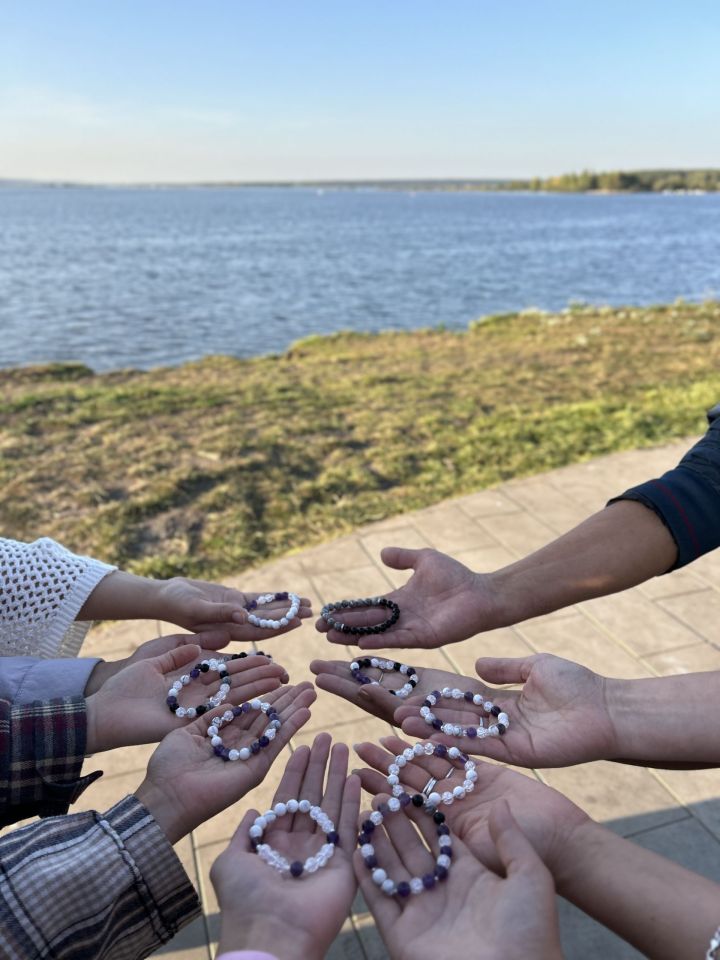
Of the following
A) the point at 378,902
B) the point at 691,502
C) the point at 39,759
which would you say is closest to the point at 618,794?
the point at 691,502

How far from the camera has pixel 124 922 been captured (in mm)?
1640

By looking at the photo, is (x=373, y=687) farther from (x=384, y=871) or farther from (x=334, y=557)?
(x=334, y=557)

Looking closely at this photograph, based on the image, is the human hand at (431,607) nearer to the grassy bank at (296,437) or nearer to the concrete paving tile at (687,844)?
the concrete paving tile at (687,844)

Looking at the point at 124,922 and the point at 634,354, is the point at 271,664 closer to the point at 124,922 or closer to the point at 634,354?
the point at 124,922

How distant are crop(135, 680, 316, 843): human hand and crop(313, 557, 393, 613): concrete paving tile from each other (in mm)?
2024

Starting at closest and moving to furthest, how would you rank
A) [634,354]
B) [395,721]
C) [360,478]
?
[395,721] < [360,478] < [634,354]

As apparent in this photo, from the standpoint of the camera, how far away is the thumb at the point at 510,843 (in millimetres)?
1515

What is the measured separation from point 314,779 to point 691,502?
5.50 feet

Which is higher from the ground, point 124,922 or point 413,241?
point 413,241

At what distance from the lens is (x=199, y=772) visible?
1.94 m

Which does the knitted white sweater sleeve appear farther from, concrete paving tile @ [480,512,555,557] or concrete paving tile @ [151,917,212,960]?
concrete paving tile @ [480,512,555,557]

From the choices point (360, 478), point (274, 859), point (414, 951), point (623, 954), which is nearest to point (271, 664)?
point (274, 859)

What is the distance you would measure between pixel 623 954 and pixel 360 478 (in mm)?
4060

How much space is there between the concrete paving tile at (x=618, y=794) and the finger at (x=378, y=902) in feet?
4.43
